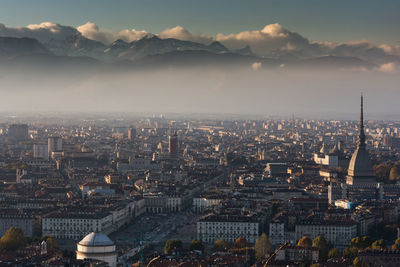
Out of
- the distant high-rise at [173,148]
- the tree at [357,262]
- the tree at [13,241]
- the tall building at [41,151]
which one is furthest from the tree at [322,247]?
the tall building at [41,151]

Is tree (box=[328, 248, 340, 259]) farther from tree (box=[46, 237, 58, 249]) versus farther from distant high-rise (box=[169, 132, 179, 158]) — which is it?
distant high-rise (box=[169, 132, 179, 158])

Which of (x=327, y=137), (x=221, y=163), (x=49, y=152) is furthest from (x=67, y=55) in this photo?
(x=221, y=163)

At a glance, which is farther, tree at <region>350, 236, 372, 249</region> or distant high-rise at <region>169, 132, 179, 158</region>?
distant high-rise at <region>169, 132, 179, 158</region>

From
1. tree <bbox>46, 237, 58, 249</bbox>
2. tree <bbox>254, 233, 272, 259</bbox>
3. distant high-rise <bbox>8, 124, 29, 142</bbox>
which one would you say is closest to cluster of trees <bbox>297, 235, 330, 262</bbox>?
tree <bbox>254, 233, 272, 259</bbox>

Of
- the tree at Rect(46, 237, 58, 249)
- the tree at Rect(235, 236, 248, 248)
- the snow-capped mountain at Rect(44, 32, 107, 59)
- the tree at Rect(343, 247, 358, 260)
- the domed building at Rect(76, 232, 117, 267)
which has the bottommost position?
the tree at Rect(235, 236, 248, 248)

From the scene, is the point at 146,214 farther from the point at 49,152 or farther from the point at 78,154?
the point at 49,152
